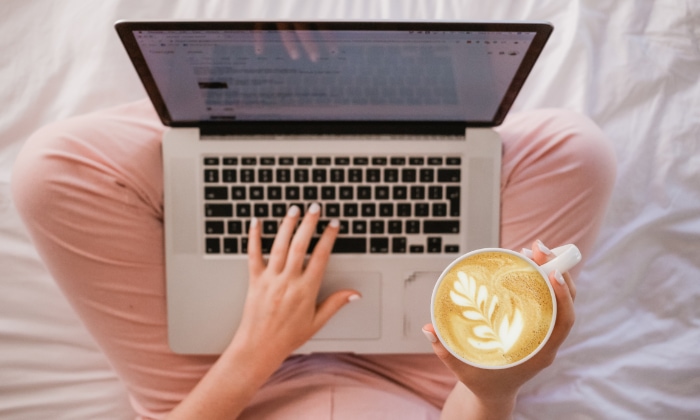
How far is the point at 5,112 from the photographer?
99 cm

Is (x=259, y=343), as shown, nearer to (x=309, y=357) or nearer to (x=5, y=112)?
(x=309, y=357)

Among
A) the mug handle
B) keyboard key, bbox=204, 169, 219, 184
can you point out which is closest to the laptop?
keyboard key, bbox=204, 169, 219, 184

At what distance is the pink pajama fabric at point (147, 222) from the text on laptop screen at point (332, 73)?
10 cm

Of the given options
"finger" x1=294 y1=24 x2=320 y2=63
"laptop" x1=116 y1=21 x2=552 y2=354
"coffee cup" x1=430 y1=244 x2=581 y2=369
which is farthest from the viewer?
"laptop" x1=116 y1=21 x2=552 y2=354

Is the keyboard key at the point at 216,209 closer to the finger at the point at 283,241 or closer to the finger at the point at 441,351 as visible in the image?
the finger at the point at 283,241

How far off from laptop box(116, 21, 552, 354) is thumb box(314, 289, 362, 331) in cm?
2

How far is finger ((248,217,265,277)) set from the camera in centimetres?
82

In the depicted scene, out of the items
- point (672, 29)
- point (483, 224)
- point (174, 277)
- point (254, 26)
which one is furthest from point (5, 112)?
point (672, 29)

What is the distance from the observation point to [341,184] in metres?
0.83

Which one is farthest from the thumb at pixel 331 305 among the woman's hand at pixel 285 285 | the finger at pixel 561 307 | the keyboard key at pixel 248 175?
the finger at pixel 561 307

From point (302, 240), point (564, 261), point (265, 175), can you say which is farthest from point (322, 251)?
point (564, 261)

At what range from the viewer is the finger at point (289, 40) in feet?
2.22

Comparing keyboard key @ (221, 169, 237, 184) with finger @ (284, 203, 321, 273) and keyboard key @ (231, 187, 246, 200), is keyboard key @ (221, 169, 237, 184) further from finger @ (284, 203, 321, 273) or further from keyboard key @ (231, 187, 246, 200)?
finger @ (284, 203, 321, 273)

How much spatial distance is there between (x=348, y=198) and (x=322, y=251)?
0.09 m
